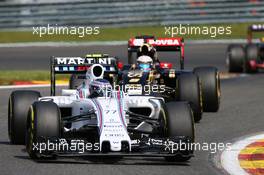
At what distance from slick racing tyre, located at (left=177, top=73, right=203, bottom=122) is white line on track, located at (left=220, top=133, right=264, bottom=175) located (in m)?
1.36

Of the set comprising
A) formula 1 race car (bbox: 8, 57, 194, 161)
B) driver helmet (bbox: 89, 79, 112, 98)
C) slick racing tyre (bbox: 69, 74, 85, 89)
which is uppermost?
driver helmet (bbox: 89, 79, 112, 98)

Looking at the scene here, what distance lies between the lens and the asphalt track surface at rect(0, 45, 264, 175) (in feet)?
30.2

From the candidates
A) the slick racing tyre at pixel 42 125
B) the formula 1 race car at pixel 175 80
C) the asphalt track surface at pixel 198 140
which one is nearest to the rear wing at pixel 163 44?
the formula 1 race car at pixel 175 80

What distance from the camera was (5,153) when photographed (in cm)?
1048

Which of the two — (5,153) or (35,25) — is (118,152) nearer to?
(5,153)

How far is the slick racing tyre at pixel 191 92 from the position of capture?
A: 1346 centimetres

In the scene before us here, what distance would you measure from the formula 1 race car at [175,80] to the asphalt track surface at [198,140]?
0.31 meters

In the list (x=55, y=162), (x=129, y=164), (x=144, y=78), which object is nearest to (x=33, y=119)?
(x=55, y=162)

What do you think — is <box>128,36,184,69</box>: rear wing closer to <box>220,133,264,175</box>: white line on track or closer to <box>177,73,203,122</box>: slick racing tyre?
<box>177,73,203,122</box>: slick racing tyre

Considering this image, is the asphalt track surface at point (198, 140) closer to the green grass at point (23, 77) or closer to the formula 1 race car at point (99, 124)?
the formula 1 race car at point (99, 124)

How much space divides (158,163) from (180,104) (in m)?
0.79

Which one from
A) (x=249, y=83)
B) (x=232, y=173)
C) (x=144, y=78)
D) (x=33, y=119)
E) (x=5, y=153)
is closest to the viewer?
(x=232, y=173)
